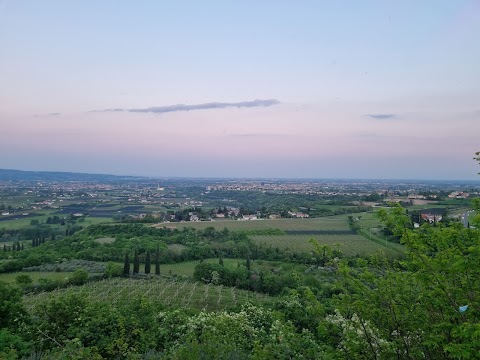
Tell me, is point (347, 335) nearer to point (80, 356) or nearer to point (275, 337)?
point (275, 337)

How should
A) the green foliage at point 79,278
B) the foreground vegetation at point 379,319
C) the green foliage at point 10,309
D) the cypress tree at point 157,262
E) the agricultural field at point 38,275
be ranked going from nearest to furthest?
the foreground vegetation at point 379,319 < the green foliage at point 10,309 < the green foliage at point 79,278 < the agricultural field at point 38,275 < the cypress tree at point 157,262

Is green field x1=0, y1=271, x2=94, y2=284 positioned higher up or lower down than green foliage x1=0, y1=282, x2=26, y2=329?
lower down

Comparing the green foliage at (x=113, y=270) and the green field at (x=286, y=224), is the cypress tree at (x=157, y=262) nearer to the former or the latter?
the green foliage at (x=113, y=270)

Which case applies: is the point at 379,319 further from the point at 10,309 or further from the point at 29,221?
the point at 29,221

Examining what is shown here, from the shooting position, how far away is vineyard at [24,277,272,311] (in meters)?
25.2

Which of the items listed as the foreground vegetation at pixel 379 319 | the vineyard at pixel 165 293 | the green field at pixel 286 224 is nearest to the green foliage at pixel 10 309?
the foreground vegetation at pixel 379 319

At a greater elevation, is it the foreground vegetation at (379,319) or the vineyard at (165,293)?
the foreground vegetation at (379,319)

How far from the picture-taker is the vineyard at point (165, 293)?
2516 centimetres

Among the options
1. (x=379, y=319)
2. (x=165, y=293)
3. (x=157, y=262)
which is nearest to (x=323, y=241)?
(x=157, y=262)

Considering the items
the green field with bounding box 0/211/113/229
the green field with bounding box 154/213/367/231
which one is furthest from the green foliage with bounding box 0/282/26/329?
the green field with bounding box 0/211/113/229

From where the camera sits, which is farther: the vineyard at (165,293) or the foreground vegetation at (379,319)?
the vineyard at (165,293)

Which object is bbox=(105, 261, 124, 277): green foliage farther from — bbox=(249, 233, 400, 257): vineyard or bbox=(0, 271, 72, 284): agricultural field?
bbox=(249, 233, 400, 257): vineyard

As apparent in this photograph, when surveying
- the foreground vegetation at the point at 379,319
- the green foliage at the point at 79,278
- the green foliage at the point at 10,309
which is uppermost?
the foreground vegetation at the point at 379,319

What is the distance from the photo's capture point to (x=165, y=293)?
92.2ft
